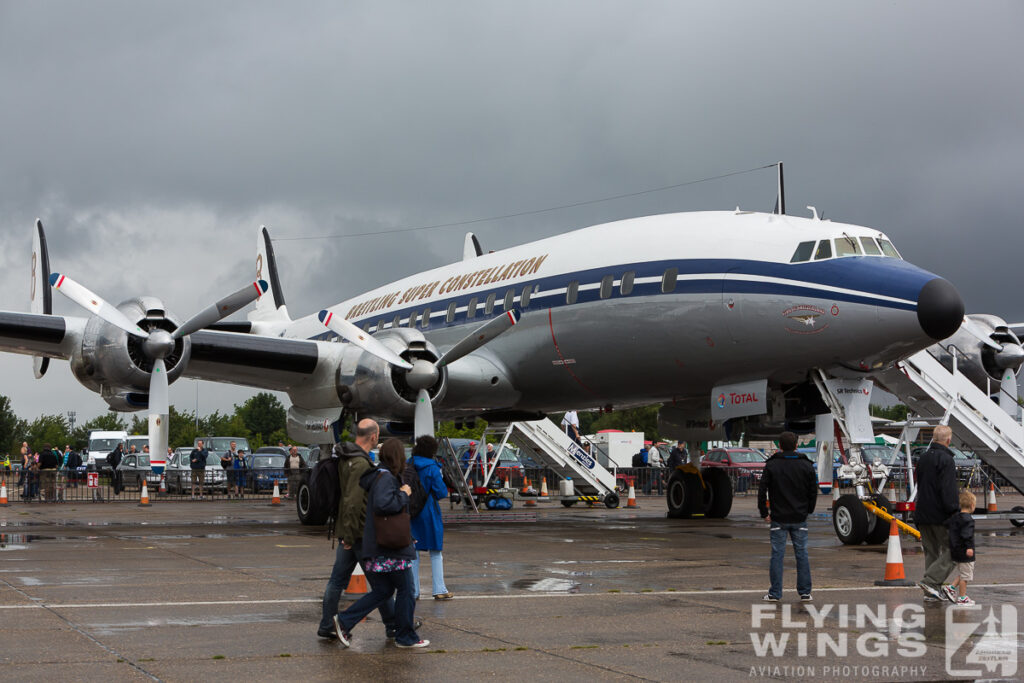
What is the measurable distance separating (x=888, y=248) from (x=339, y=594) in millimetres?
10348

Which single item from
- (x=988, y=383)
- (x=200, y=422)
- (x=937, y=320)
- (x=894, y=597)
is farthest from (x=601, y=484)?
(x=200, y=422)

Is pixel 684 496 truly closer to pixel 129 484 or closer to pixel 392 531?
pixel 392 531

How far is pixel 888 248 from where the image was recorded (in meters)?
15.1

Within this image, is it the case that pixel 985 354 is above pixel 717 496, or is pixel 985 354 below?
above

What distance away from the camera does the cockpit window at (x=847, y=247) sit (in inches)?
572

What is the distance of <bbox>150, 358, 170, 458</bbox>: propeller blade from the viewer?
1720cm

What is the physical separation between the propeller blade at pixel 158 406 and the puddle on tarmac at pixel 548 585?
8396 mm

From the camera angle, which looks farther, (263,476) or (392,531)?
(263,476)

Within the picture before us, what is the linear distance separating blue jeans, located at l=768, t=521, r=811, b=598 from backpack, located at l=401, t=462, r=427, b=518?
9.99 ft

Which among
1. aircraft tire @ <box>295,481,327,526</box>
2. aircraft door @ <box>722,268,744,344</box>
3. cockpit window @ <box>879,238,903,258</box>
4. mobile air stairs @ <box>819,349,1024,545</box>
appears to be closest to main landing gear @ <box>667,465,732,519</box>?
mobile air stairs @ <box>819,349,1024,545</box>

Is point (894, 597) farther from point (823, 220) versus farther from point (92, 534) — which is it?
point (92, 534)

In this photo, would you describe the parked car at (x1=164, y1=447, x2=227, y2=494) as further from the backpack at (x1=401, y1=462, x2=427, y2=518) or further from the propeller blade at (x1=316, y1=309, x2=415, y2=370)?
the backpack at (x1=401, y1=462, x2=427, y2=518)

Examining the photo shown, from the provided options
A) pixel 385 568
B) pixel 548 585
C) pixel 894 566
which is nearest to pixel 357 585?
pixel 548 585

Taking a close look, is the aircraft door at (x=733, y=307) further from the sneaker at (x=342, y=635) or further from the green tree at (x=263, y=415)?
the green tree at (x=263, y=415)
